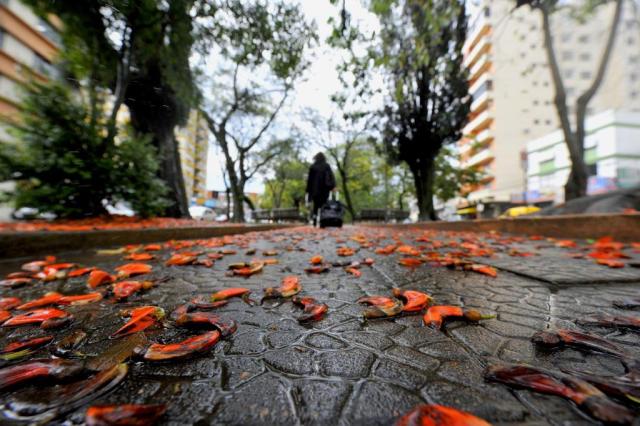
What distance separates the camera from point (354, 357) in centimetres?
93

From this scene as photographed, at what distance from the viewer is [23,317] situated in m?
1.23

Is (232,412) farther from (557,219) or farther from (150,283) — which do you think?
(557,219)

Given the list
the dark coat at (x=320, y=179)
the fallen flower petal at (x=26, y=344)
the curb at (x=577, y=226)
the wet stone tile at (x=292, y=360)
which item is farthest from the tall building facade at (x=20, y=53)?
the curb at (x=577, y=226)

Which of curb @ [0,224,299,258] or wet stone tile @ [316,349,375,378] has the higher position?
curb @ [0,224,299,258]

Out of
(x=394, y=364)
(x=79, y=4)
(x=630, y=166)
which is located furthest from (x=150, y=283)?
(x=630, y=166)

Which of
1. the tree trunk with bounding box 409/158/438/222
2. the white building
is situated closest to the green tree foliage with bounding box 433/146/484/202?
the tree trunk with bounding box 409/158/438/222

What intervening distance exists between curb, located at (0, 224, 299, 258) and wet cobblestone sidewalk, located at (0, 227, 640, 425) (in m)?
1.59

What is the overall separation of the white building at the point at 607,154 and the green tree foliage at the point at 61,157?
3116cm

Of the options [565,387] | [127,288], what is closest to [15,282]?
[127,288]

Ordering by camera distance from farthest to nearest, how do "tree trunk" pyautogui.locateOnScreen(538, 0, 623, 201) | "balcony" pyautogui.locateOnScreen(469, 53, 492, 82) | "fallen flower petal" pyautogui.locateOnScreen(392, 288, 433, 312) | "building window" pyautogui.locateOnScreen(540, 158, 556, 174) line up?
"balcony" pyautogui.locateOnScreen(469, 53, 492, 82), "building window" pyautogui.locateOnScreen(540, 158, 556, 174), "tree trunk" pyautogui.locateOnScreen(538, 0, 623, 201), "fallen flower petal" pyautogui.locateOnScreen(392, 288, 433, 312)

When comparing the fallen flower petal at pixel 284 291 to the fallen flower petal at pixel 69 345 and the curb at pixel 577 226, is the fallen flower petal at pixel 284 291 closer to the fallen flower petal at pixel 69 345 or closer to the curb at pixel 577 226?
the fallen flower petal at pixel 69 345

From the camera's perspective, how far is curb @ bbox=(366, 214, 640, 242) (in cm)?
388

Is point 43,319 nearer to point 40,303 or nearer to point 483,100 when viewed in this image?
A: point 40,303

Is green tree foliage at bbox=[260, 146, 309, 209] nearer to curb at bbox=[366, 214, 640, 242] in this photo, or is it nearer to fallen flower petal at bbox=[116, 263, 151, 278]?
curb at bbox=[366, 214, 640, 242]
